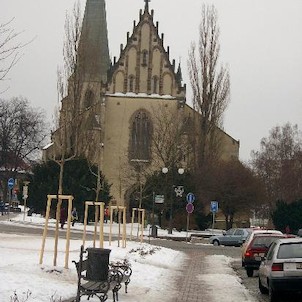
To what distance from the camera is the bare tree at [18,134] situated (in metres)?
69.1

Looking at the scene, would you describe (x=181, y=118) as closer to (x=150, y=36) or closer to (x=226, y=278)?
(x=150, y=36)

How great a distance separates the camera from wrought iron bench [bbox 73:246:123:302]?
11141 millimetres

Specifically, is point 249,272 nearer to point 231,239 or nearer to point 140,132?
point 231,239

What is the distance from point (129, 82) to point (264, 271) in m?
55.1

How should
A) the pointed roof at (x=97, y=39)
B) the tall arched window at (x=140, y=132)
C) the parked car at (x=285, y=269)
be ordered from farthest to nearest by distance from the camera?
the tall arched window at (x=140, y=132) < the pointed roof at (x=97, y=39) < the parked car at (x=285, y=269)

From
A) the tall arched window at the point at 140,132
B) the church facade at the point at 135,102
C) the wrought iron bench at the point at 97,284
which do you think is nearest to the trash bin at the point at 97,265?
the wrought iron bench at the point at 97,284

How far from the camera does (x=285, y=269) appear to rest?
538 inches

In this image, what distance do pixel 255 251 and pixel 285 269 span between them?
7.67 metres

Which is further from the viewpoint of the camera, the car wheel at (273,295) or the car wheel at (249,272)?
the car wheel at (249,272)

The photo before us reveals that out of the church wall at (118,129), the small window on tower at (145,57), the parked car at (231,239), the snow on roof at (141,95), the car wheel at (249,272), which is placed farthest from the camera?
the church wall at (118,129)

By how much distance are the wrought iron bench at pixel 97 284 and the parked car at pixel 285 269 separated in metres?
3.14

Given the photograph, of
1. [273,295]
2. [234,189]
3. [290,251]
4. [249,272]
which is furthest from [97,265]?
[234,189]

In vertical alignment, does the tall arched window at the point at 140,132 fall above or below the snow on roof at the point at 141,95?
below

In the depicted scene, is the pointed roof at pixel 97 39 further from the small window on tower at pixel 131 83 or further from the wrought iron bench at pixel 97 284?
the wrought iron bench at pixel 97 284
